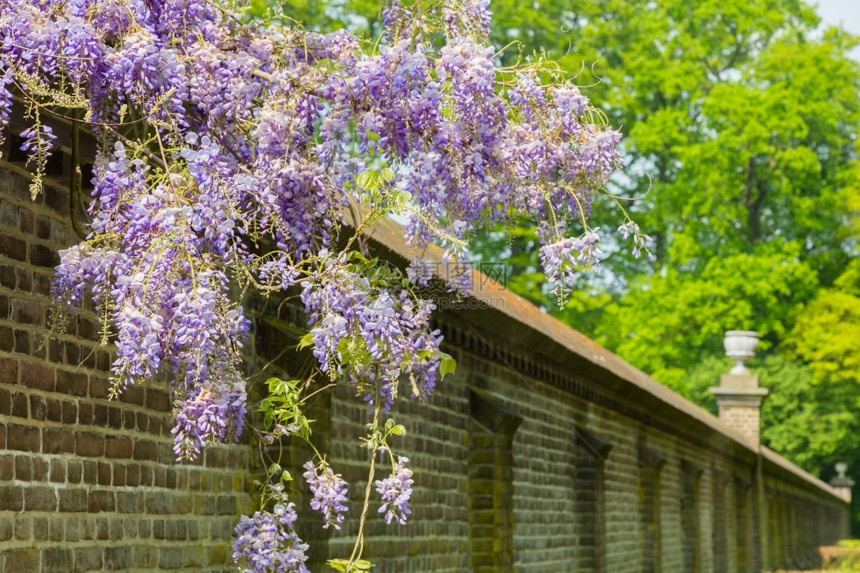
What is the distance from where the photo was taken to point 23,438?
495 cm

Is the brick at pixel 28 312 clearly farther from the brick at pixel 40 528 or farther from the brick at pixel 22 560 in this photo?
the brick at pixel 22 560

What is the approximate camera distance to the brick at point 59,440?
16.8 feet

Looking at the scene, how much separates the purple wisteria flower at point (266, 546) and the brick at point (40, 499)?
69 centimetres

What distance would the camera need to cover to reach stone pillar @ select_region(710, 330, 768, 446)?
26.8m

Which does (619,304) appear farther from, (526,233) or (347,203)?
(347,203)

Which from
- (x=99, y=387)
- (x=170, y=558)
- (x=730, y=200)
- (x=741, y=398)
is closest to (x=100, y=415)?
(x=99, y=387)

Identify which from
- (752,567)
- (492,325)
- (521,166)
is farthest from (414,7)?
(752,567)

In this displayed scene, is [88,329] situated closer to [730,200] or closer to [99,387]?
[99,387]

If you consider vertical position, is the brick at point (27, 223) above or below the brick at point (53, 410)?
above

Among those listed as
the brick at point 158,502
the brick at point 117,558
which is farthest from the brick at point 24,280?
the brick at point 158,502

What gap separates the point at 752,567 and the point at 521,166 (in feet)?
82.2

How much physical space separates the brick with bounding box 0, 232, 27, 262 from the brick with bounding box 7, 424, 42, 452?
23.0 inches

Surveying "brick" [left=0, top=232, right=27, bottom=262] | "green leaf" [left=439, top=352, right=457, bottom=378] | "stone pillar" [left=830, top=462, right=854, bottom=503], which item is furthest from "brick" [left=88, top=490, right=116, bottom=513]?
"stone pillar" [left=830, top=462, right=854, bottom=503]

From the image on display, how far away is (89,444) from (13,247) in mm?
845
